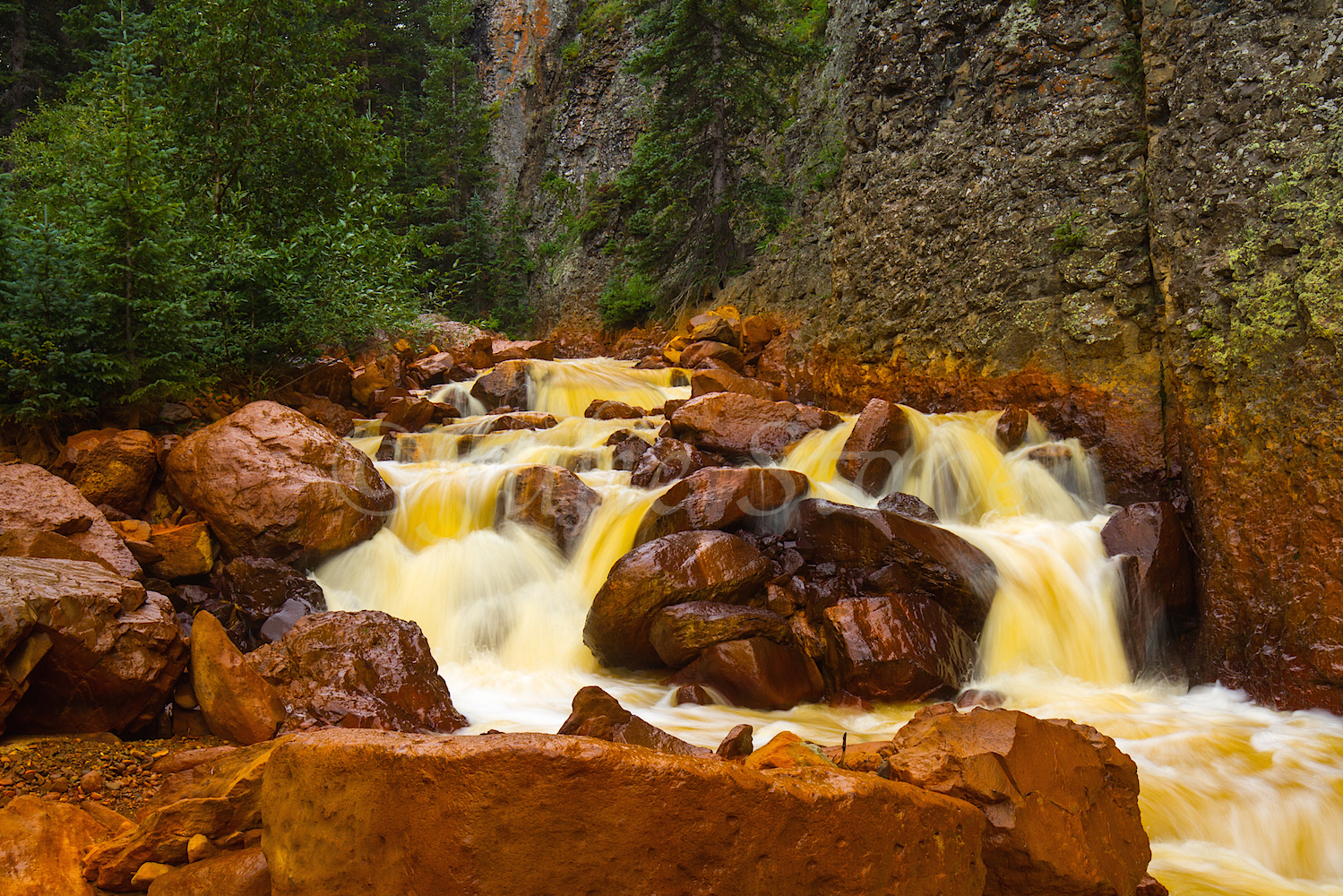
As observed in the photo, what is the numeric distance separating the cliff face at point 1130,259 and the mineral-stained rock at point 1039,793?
2902 millimetres

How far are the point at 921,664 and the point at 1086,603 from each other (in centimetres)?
156

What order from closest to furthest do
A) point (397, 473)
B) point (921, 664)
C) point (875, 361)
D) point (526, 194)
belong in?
point (921, 664) < point (397, 473) < point (875, 361) < point (526, 194)

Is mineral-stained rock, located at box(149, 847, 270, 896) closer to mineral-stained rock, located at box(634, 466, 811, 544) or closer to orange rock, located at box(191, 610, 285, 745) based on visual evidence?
orange rock, located at box(191, 610, 285, 745)

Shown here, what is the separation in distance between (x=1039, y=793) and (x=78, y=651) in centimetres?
430

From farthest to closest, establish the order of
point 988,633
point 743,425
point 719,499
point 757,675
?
1. point 743,425
2. point 719,499
3. point 988,633
4. point 757,675

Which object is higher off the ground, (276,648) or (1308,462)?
(1308,462)

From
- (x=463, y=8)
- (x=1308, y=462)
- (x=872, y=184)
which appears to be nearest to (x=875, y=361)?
(x=872, y=184)

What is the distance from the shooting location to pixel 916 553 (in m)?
5.64

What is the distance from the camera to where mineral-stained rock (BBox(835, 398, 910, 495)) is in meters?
7.54

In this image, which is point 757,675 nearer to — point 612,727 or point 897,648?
point 897,648

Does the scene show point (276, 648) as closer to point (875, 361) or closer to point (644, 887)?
point (644, 887)

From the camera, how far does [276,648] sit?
14.7 feet

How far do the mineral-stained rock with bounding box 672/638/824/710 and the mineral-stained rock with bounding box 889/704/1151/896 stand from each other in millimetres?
2015

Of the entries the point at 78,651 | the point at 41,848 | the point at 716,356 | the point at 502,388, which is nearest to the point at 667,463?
the point at 716,356
